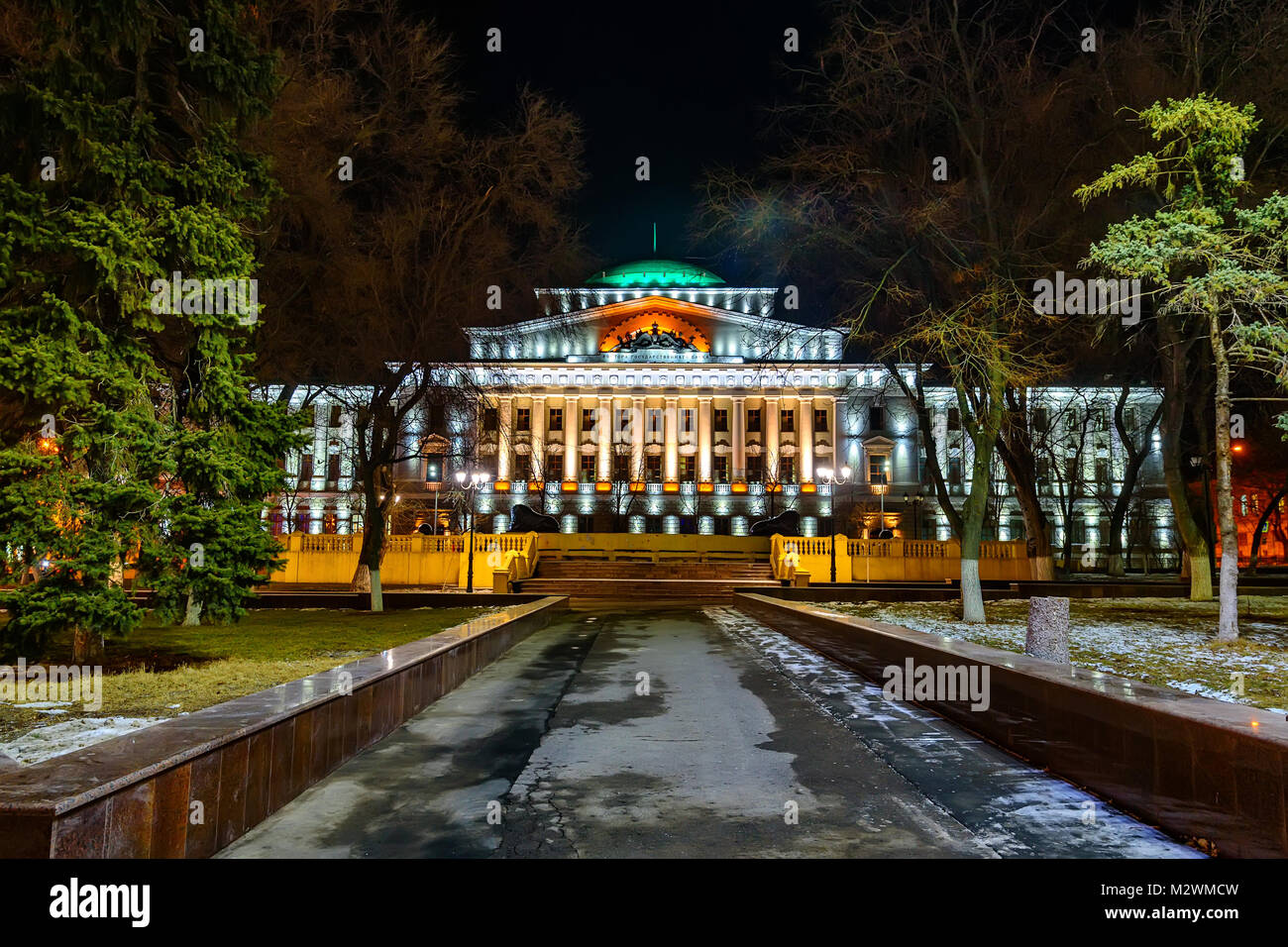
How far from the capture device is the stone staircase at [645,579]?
107 feet

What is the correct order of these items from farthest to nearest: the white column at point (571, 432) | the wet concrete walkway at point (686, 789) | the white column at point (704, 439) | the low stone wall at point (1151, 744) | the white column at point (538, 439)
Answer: the white column at point (704, 439)
the white column at point (571, 432)
the white column at point (538, 439)
the wet concrete walkway at point (686, 789)
the low stone wall at point (1151, 744)

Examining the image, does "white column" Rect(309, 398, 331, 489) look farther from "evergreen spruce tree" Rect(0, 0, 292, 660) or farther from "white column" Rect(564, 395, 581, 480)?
"evergreen spruce tree" Rect(0, 0, 292, 660)

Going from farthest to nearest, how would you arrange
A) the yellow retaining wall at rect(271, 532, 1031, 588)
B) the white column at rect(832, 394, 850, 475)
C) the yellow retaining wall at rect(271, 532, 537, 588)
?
the white column at rect(832, 394, 850, 475)
the yellow retaining wall at rect(271, 532, 1031, 588)
the yellow retaining wall at rect(271, 532, 537, 588)

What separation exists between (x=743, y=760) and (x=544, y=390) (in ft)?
221

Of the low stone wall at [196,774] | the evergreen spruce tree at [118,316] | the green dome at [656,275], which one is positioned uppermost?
the green dome at [656,275]

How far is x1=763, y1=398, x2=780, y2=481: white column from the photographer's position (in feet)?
234

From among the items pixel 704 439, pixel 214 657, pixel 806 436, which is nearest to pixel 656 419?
pixel 704 439

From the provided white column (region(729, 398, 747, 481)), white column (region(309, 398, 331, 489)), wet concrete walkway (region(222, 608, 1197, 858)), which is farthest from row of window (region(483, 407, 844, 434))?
wet concrete walkway (region(222, 608, 1197, 858))

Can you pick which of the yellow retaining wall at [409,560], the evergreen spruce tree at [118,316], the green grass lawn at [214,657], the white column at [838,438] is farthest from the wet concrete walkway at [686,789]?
the white column at [838,438]

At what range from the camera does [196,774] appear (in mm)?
4191

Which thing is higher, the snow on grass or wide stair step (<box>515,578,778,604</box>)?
the snow on grass

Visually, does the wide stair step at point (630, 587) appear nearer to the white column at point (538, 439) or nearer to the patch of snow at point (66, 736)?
the patch of snow at point (66, 736)

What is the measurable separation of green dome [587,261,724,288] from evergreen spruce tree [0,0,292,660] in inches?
2755

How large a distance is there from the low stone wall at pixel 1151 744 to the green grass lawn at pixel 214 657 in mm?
7027
